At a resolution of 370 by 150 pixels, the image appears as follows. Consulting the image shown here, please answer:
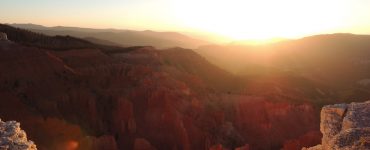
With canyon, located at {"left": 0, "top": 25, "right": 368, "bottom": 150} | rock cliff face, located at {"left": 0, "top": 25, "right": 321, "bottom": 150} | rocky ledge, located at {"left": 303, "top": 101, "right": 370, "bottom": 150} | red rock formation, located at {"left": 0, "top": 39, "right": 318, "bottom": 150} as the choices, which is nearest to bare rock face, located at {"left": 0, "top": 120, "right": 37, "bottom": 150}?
rocky ledge, located at {"left": 303, "top": 101, "right": 370, "bottom": 150}

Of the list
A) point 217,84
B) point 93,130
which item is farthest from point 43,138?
point 217,84

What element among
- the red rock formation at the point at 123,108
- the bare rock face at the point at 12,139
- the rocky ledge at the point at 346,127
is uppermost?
the rocky ledge at the point at 346,127

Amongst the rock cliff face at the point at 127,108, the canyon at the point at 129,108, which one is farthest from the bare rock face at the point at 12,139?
the canyon at the point at 129,108

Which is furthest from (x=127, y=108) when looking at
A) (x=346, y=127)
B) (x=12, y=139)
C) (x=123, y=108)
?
(x=12, y=139)

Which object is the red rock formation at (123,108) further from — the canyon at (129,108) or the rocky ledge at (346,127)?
the rocky ledge at (346,127)

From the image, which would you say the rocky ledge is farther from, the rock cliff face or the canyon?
the canyon

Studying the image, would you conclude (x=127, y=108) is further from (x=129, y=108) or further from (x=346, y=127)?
(x=346, y=127)
